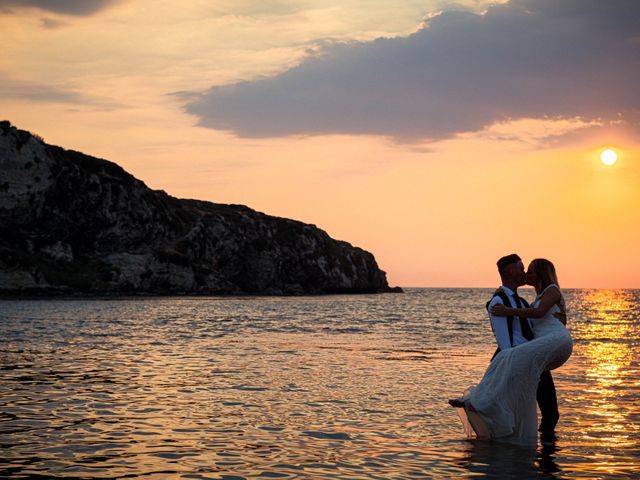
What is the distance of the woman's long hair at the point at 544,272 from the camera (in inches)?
460

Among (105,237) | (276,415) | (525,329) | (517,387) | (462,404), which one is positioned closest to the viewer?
(517,387)

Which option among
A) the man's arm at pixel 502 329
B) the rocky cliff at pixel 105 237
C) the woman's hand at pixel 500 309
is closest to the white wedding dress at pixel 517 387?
the man's arm at pixel 502 329

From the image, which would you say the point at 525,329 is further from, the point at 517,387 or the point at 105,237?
the point at 105,237

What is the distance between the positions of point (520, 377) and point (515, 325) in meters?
0.86

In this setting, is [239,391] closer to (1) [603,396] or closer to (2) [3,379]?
(2) [3,379]

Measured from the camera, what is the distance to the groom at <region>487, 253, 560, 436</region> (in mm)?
11594

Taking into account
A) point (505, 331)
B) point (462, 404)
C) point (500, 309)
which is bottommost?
point (462, 404)

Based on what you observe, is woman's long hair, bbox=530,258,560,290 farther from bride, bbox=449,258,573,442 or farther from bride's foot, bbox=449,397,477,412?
bride's foot, bbox=449,397,477,412

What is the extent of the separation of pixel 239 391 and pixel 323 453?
6.73 meters

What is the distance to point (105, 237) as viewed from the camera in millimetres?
128375

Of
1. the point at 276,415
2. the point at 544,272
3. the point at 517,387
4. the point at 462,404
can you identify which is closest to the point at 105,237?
the point at 276,415

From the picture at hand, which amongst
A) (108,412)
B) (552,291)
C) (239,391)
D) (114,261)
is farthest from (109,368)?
(114,261)

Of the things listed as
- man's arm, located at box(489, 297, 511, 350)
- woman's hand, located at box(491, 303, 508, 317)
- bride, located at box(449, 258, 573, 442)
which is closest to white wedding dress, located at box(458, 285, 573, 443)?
bride, located at box(449, 258, 573, 442)

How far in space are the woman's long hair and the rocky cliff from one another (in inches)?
3662
